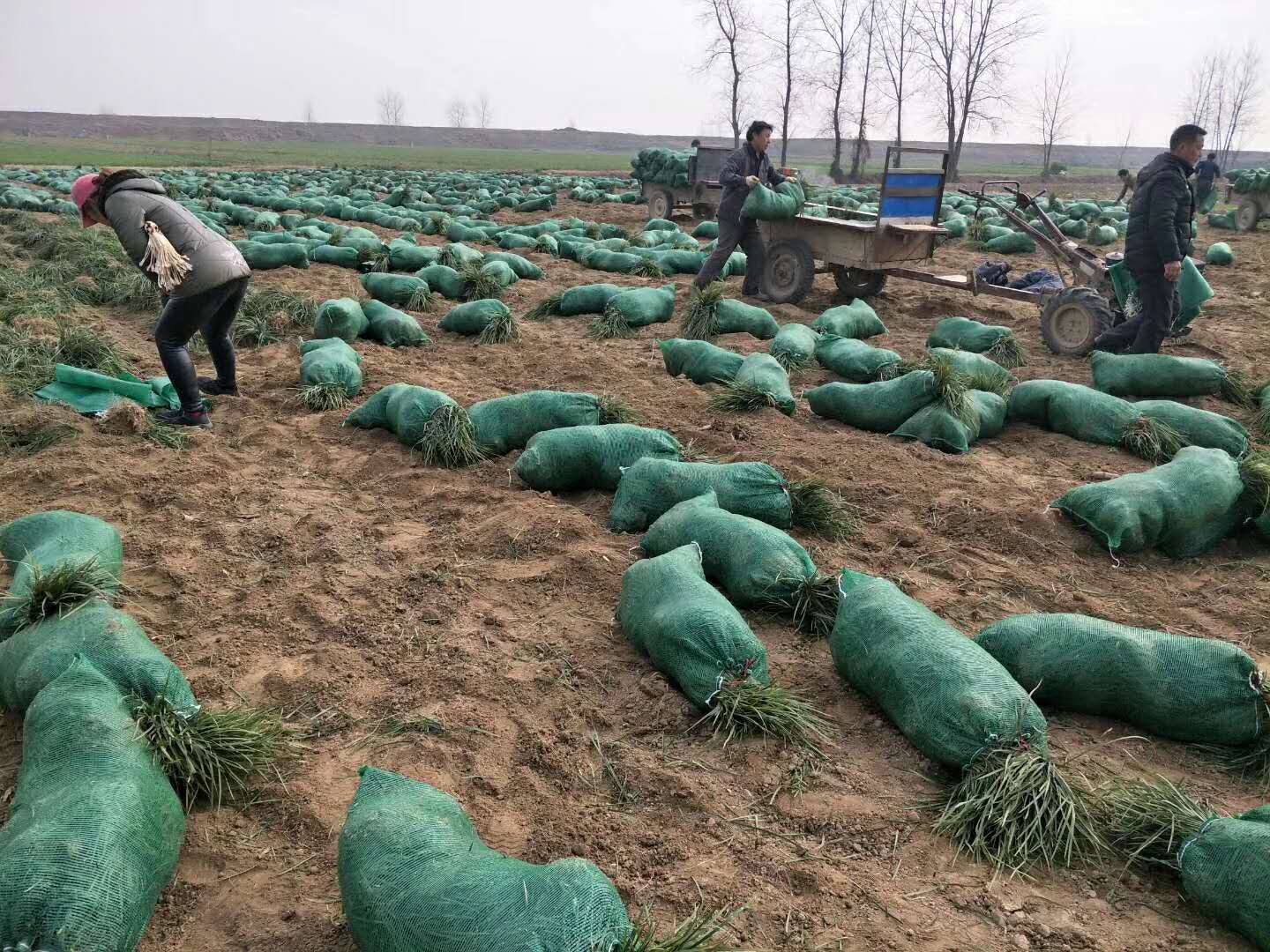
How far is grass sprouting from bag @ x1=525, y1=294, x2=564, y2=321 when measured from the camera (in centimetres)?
877

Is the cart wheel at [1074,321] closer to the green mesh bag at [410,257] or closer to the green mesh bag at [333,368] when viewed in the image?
the green mesh bag at [333,368]

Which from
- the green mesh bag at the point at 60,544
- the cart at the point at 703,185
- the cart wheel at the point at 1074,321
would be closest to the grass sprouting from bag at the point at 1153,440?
the cart wheel at the point at 1074,321

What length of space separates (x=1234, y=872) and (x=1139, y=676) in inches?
32.0

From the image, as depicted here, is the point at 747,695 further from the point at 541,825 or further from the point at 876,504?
the point at 876,504

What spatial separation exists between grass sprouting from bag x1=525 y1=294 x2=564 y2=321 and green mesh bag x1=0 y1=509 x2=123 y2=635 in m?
5.55

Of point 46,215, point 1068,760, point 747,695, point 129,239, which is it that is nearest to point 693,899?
point 747,695

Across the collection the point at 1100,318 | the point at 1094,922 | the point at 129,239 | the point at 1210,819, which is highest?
the point at 129,239

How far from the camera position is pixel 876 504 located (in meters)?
4.54

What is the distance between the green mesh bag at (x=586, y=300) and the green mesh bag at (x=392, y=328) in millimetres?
1598

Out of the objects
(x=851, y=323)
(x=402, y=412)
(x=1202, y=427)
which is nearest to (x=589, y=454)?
(x=402, y=412)

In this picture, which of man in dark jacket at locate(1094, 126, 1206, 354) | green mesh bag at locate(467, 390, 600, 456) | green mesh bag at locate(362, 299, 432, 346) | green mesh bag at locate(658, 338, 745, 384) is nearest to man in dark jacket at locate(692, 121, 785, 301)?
green mesh bag at locate(658, 338, 745, 384)

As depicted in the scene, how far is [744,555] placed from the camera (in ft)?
11.3

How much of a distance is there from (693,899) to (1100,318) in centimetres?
665

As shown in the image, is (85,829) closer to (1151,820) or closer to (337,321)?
(1151,820)
